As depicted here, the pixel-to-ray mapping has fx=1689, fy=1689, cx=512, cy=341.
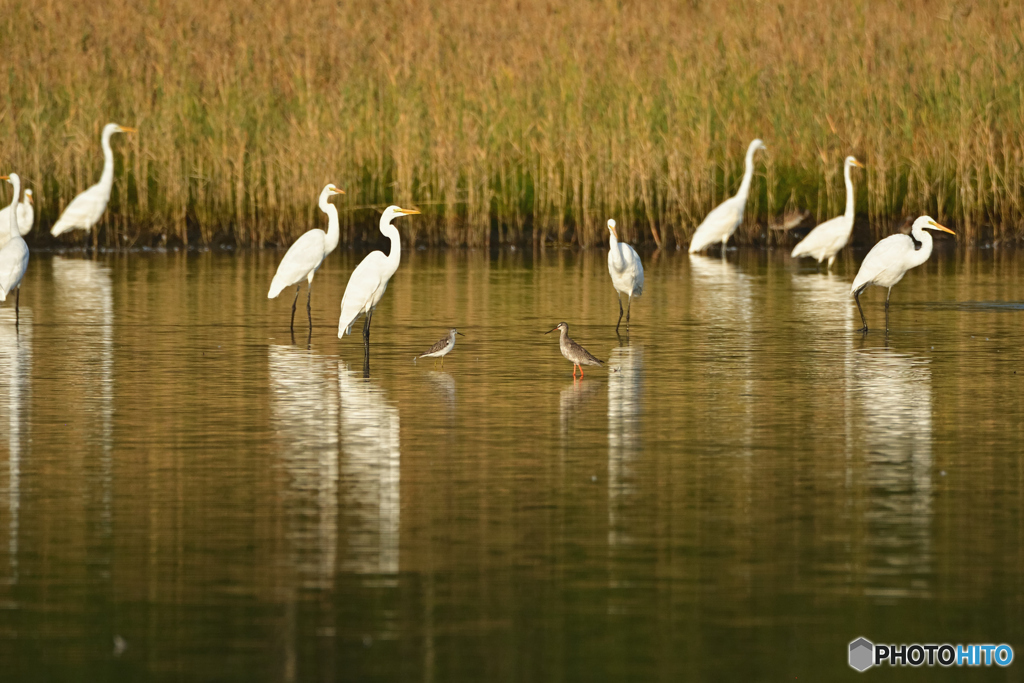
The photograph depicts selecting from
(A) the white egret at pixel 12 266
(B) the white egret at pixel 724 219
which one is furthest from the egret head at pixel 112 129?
(B) the white egret at pixel 724 219

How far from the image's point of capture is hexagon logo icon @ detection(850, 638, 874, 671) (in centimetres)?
545

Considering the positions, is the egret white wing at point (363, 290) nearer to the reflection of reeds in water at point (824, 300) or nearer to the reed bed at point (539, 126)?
the reflection of reeds in water at point (824, 300)

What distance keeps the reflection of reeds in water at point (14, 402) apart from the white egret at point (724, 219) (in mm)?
9259

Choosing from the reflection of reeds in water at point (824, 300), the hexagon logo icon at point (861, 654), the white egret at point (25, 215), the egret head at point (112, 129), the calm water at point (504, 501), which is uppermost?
the egret head at point (112, 129)

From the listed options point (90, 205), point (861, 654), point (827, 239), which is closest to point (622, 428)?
point (861, 654)

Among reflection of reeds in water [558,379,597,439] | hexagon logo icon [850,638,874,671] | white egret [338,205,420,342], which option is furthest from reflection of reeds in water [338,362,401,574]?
hexagon logo icon [850,638,874,671]

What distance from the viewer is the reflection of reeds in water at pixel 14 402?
7.29 meters

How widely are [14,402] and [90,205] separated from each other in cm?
1196

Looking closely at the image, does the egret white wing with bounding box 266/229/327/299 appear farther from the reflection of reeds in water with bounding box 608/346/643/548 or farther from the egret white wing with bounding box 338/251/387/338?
the reflection of reeds in water with bounding box 608/346/643/548

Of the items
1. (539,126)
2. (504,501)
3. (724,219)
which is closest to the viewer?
(504,501)

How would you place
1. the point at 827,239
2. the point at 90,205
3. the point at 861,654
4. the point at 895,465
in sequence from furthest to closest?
the point at 90,205
the point at 827,239
the point at 895,465
the point at 861,654

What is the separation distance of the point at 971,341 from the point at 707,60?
1143 cm

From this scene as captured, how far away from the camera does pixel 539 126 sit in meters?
23.1

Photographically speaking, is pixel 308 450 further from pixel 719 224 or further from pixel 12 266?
pixel 719 224
